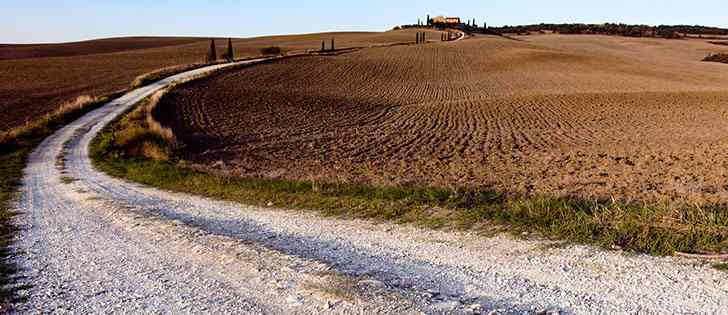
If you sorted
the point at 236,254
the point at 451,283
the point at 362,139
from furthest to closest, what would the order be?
the point at 362,139
the point at 236,254
the point at 451,283

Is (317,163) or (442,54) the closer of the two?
(317,163)

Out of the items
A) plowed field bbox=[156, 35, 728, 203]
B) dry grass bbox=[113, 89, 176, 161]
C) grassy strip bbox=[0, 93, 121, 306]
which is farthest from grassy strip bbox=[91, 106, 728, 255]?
dry grass bbox=[113, 89, 176, 161]

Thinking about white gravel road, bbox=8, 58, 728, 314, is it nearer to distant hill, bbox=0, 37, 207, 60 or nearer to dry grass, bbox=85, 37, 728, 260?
dry grass, bbox=85, 37, 728, 260

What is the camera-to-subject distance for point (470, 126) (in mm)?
30469

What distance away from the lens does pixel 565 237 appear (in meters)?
8.73

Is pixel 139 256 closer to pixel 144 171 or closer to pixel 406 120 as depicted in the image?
pixel 144 171

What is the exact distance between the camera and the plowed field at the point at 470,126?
16.2 metres

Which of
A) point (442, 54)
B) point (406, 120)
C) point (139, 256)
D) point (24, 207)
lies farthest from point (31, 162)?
point (442, 54)

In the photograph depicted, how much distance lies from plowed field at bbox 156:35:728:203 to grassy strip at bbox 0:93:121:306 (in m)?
4.72

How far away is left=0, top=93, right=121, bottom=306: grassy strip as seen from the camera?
8180mm

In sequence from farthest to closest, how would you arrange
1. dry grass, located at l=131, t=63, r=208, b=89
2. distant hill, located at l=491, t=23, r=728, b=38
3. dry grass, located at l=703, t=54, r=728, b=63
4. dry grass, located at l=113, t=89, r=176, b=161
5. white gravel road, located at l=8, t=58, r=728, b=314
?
distant hill, located at l=491, t=23, r=728, b=38, dry grass, located at l=703, t=54, r=728, b=63, dry grass, located at l=131, t=63, r=208, b=89, dry grass, located at l=113, t=89, r=176, b=161, white gravel road, located at l=8, t=58, r=728, b=314

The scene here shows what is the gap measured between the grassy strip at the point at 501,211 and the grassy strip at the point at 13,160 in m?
3.87

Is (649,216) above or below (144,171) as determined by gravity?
above

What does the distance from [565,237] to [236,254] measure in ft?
14.5
